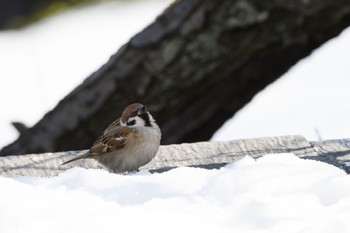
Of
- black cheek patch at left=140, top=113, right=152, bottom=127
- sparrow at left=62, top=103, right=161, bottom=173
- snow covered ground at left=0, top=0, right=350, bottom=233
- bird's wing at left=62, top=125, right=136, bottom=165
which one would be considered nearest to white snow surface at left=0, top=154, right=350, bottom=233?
snow covered ground at left=0, top=0, right=350, bottom=233

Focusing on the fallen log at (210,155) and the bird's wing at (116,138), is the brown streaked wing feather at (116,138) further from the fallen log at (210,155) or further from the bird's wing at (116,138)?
the fallen log at (210,155)

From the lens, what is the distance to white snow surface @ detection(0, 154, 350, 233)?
2695 mm

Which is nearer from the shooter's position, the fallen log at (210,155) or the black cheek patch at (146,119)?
the fallen log at (210,155)

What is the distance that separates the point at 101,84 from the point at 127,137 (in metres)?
0.97

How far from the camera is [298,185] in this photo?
2961 mm

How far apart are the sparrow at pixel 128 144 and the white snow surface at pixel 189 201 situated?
0.57 meters

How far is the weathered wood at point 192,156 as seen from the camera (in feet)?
11.4

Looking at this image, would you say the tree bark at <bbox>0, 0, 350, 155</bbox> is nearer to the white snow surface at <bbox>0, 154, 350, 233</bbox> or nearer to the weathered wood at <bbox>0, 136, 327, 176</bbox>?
the weathered wood at <bbox>0, 136, 327, 176</bbox>

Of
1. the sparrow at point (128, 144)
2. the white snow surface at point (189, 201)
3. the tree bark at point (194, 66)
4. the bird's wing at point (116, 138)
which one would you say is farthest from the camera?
the tree bark at point (194, 66)

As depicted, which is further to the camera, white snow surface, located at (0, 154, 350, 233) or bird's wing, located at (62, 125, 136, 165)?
bird's wing, located at (62, 125, 136, 165)

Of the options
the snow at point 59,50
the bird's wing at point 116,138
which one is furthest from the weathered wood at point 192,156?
the snow at point 59,50

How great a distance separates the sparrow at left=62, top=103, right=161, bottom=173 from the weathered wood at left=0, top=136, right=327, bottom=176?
36 mm

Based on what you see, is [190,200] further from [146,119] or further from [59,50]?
[59,50]

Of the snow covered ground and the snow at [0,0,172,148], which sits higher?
the snow at [0,0,172,148]
